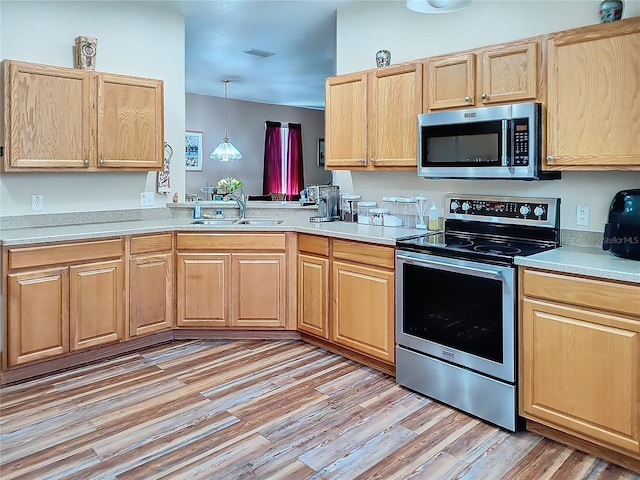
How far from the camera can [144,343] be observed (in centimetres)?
370

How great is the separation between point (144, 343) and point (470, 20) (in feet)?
10.4

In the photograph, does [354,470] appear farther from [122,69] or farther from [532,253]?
[122,69]

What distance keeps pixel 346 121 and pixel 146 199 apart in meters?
1.75

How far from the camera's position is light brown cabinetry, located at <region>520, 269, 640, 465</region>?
81.8 inches

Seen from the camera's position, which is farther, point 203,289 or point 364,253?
point 203,289

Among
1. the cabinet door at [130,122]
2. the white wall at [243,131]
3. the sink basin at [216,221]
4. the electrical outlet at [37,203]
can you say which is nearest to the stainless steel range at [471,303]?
the sink basin at [216,221]

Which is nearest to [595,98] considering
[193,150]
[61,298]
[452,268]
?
[452,268]

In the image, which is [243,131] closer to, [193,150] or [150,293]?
[193,150]

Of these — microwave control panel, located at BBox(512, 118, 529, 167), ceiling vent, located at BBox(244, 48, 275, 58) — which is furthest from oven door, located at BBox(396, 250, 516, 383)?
ceiling vent, located at BBox(244, 48, 275, 58)

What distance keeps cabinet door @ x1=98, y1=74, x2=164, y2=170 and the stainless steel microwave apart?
1994 mm

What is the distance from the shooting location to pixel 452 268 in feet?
8.77

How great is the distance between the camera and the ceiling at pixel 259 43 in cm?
405

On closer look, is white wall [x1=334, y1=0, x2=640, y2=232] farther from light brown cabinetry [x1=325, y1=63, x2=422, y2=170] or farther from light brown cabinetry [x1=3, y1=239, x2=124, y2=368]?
light brown cabinetry [x1=3, y1=239, x2=124, y2=368]

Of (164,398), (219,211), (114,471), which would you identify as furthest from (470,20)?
(114,471)
